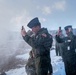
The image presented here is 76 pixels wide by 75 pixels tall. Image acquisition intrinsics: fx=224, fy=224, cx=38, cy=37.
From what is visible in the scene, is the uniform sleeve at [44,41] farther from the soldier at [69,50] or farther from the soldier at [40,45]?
the soldier at [69,50]

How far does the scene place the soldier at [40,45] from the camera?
206 inches

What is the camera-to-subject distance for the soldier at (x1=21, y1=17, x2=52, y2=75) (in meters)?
5.23

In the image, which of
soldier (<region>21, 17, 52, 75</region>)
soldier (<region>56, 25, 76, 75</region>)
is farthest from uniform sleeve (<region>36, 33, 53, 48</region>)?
soldier (<region>56, 25, 76, 75</region>)

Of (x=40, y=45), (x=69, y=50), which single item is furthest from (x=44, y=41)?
(x=69, y=50)

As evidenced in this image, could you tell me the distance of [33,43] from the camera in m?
5.20

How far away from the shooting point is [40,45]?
527 cm

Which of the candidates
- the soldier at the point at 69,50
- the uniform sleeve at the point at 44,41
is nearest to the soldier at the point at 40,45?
the uniform sleeve at the point at 44,41

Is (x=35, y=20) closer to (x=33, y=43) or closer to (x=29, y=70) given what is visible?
(x=33, y=43)

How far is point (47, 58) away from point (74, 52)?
3.04 metres

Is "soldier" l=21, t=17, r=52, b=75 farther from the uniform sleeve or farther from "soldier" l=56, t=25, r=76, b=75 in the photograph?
"soldier" l=56, t=25, r=76, b=75

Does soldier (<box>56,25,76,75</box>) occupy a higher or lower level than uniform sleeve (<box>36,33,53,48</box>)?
lower

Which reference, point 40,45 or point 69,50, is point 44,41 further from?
point 69,50

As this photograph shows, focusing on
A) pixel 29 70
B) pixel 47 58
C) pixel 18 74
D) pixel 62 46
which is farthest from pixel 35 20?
pixel 18 74

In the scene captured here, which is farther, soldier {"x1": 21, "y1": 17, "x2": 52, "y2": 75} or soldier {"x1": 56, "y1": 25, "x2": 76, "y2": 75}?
soldier {"x1": 56, "y1": 25, "x2": 76, "y2": 75}
